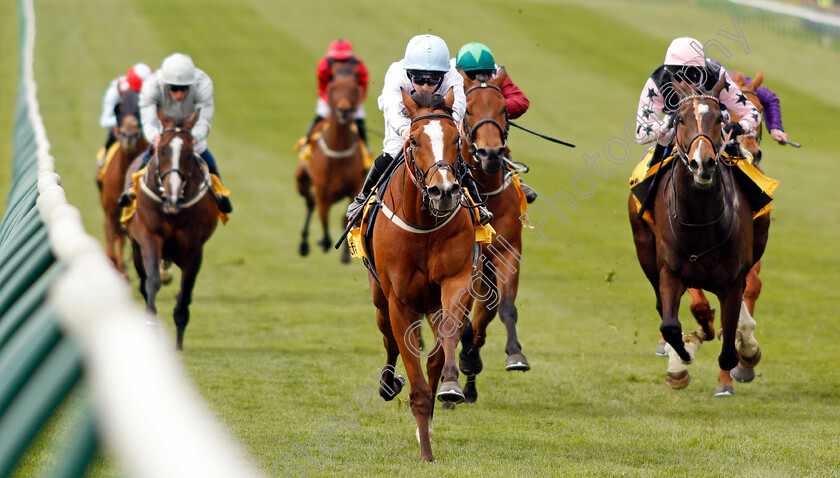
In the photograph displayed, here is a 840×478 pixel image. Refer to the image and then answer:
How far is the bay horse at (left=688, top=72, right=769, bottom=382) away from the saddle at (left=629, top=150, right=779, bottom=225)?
0.76 feet

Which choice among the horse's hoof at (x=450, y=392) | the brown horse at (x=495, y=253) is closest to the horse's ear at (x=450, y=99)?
the brown horse at (x=495, y=253)

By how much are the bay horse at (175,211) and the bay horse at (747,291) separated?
4.48 metres

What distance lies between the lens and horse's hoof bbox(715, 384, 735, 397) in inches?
339

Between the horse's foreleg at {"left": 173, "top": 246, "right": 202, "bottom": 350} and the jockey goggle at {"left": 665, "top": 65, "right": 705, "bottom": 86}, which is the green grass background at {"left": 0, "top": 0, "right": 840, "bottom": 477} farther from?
the jockey goggle at {"left": 665, "top": 65, "right": 705, "bottom": 86}

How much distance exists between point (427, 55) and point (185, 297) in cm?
429

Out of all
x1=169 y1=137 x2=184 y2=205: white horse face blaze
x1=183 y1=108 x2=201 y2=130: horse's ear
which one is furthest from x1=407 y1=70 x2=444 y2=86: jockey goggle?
x1=183 y1=108 x2=201 y2=130: horse's ear

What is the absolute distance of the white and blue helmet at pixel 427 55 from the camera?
7.05 meters

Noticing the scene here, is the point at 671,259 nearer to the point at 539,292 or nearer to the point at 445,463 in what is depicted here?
the point at 445,463

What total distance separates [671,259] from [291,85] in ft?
98.6

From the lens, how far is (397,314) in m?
6.70

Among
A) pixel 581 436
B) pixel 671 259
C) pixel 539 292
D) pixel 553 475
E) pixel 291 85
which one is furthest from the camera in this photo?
pixel 291 85

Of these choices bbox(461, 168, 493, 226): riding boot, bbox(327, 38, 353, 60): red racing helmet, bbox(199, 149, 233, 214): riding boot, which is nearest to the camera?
bbox(461, 168, 493, 226): riding boot

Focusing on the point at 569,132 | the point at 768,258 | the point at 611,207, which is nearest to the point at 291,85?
the point at 569,132

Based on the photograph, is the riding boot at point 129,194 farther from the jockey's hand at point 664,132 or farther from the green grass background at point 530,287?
the jockey's hand at point 664,132
